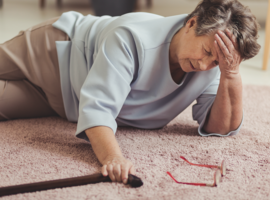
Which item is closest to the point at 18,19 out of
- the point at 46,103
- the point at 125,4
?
the point at 125,4

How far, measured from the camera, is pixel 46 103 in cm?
149

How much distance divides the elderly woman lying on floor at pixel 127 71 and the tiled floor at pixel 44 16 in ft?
3.25

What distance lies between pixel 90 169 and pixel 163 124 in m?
0.43

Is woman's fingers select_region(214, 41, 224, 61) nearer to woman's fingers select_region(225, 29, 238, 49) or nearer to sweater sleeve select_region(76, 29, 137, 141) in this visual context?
woman's fingers select_region(225, 29, 238, 49)

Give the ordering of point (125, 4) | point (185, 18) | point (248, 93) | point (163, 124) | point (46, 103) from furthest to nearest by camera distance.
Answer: point (125, 4) → point (248, 93) → point (46, 103) → point (163, 124) → point (185, 18)

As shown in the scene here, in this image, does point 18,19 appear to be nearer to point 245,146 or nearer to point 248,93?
point 248,93

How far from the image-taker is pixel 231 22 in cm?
102

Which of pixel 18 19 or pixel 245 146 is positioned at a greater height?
pixel 245 146

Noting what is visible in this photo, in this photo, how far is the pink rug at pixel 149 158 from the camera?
3.05ft

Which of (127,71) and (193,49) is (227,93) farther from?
(127,71)

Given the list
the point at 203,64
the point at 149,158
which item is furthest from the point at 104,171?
the point at 203,64

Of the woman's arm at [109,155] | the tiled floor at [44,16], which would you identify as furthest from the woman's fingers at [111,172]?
the tiled floor at [44,16]

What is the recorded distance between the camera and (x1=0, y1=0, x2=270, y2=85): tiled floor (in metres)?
2.32

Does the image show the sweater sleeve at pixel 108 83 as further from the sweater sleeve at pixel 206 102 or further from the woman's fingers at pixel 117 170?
the sweater sleeve at pixel 206 102
